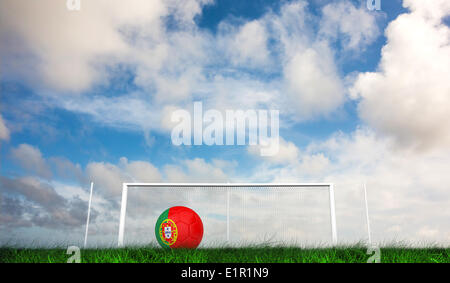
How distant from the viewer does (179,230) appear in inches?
274

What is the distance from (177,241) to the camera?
6.91 metres

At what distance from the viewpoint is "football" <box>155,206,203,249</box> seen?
695 cm

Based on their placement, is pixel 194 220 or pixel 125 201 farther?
pixel 125 201

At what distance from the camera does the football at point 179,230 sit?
6.95m

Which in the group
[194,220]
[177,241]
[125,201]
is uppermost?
[125,201]
